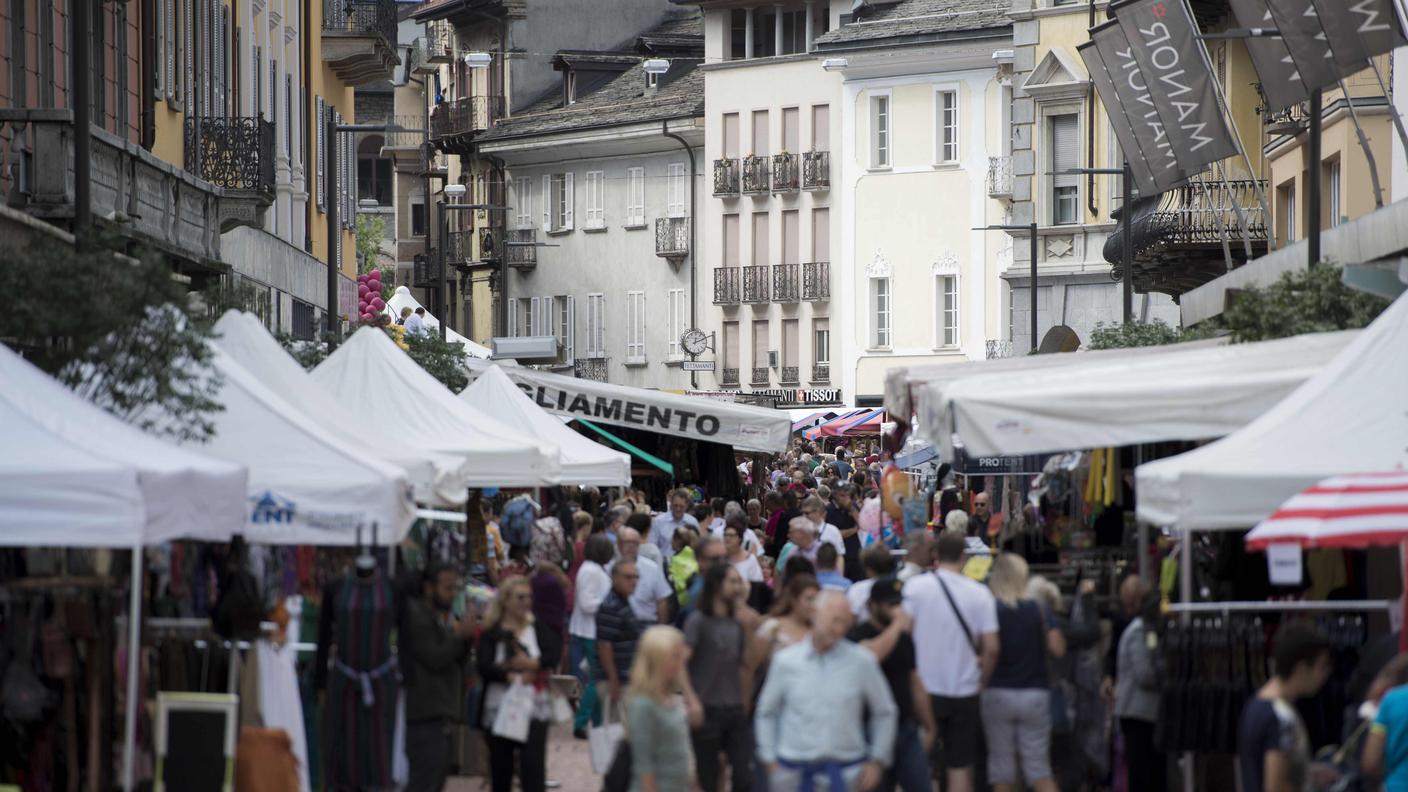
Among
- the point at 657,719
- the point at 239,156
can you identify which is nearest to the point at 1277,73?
the point at 239,156

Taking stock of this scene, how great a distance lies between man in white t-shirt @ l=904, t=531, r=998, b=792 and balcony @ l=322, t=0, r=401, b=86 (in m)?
31.9

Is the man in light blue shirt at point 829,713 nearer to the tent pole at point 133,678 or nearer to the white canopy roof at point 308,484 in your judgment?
the tent pole at point 133,678

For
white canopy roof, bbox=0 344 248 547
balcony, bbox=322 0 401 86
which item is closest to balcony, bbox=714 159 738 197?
balcony, bbox=322 0 401 86

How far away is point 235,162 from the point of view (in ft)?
100

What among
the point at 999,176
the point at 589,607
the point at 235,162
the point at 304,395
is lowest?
the point at 589,607

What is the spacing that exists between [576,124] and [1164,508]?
63.4 meters

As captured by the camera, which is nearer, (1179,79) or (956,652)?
(956,652)

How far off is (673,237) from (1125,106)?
43.9 m

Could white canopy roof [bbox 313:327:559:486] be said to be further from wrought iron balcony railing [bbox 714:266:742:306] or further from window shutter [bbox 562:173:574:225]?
window shutter [bbox 562:173:574:225]

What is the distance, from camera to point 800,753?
1200cm

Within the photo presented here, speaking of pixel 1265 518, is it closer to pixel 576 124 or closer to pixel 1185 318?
pixel 1185 318

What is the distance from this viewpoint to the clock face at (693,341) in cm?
7076

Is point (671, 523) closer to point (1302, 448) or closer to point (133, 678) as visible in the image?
point (1302, 448)

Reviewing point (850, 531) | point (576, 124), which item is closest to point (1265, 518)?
point (850, 531)
